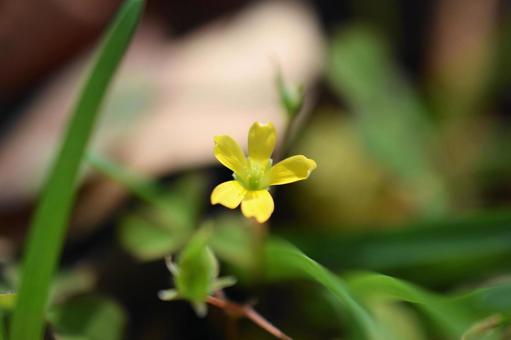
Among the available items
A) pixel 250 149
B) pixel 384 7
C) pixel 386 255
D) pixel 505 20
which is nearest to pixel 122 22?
pixel 250 149

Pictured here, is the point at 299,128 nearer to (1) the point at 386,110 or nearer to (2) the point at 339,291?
(1) the point at 386,110

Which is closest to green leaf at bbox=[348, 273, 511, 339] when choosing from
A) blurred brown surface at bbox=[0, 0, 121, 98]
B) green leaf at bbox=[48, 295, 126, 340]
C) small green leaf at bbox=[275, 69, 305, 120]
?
small green leaf at bbox=[275, 69, 305, 120]

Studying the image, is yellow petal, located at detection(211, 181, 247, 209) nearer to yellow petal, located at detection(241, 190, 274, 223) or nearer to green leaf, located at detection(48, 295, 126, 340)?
yellow petal, located at detection(241, 190, 274, 223)

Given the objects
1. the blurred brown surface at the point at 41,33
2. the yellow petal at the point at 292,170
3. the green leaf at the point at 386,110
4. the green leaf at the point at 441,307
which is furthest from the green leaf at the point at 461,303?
the blurred brown surface at the point at 41,33

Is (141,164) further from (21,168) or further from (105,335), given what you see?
(105,335)

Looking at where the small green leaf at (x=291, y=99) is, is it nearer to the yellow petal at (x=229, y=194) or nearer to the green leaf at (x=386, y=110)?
the yellow petal at (x=229, y=194)
